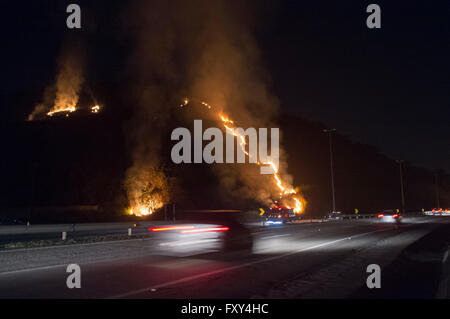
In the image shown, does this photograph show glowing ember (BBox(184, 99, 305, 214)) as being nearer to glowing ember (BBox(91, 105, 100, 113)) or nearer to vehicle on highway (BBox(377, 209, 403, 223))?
vehicle on highway (BBox(377, 209, 403, 223))

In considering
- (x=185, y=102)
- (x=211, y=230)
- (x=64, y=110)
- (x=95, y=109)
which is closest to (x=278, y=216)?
(x=211, y=230)

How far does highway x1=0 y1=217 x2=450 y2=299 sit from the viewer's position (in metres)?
8.43

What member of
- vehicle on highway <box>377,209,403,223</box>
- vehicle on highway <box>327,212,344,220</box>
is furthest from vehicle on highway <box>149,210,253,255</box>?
vehicle on highway <box>327,212,344,220</box>

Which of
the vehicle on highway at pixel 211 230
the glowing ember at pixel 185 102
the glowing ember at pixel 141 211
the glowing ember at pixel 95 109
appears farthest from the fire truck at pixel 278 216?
the glowing ember at pixel 95 109

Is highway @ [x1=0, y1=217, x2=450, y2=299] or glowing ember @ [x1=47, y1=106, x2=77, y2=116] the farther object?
glowing ember @ [x1=47, y1=106, x2=77, y2=116]

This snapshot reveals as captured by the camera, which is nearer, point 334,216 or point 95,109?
point 334,216

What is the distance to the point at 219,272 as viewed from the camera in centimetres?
1098

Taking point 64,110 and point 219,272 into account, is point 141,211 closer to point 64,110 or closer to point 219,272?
point 219,272

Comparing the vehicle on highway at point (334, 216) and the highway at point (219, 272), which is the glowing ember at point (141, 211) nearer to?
the vehicle on highway at point (334, 216)

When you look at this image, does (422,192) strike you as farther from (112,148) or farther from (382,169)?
(112,148)

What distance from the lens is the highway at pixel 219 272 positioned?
27.7 ft

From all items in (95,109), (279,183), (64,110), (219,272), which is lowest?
(219,272)
